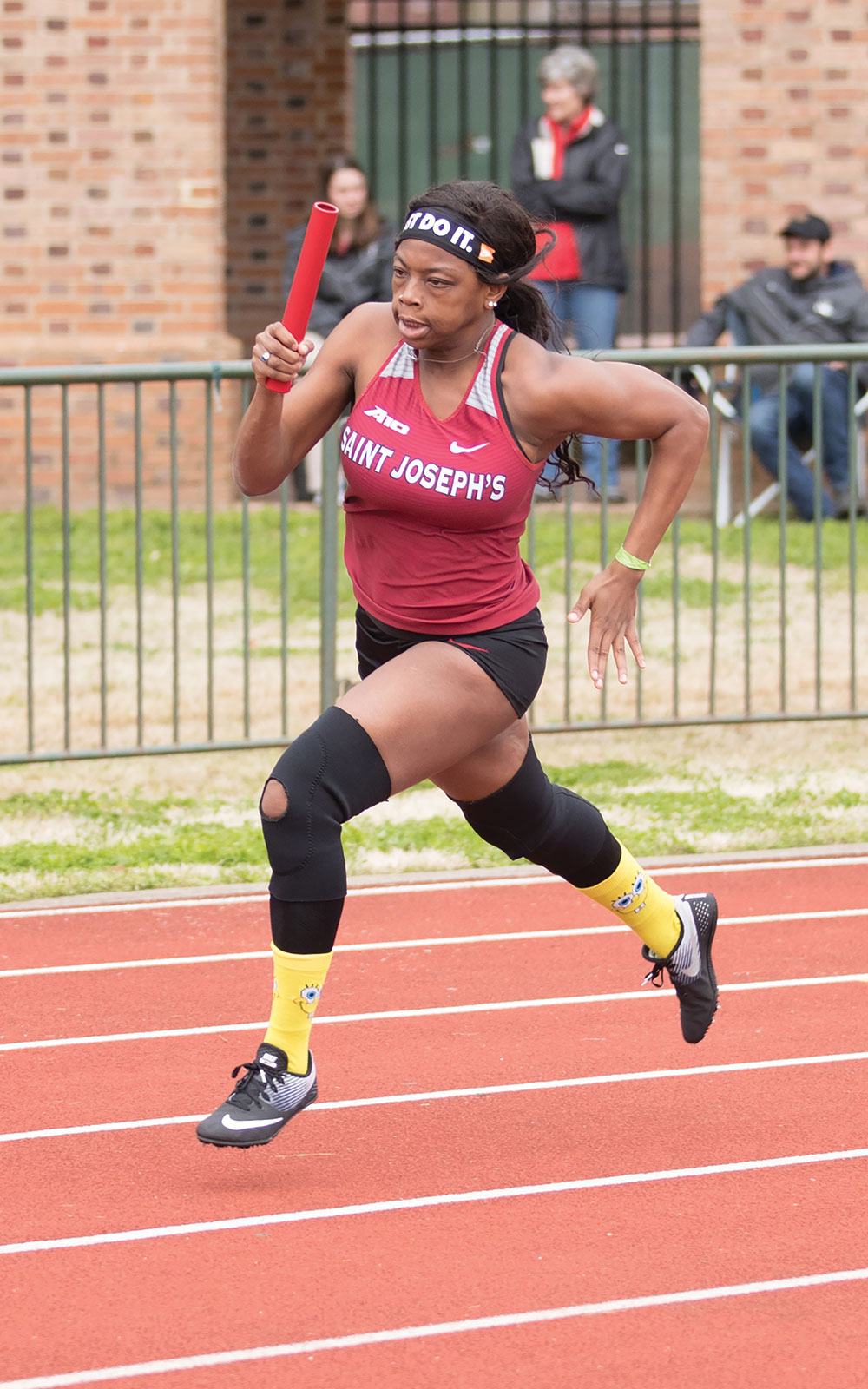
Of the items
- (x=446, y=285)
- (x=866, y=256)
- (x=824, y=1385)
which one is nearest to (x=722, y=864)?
(x=446, y=285)

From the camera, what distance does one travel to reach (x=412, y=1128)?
14.0ft

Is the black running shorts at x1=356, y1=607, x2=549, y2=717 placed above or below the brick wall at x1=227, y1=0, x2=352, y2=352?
below

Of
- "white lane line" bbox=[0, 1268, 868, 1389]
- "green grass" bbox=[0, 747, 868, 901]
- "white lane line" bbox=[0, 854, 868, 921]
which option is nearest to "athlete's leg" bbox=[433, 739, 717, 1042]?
"white lane line" bbox=[0, 1268, 868, 1389]

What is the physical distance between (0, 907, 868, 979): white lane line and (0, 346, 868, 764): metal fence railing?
129 centimetres

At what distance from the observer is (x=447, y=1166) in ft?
13.2

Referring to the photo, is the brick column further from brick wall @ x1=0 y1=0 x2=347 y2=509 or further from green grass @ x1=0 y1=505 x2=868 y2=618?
green grass @ x1=0 y1=505 x2=868 y2=618

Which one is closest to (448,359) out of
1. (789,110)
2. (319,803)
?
(319,803)

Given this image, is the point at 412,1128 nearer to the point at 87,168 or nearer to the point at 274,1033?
the point at 274,1033

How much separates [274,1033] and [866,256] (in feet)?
31.0

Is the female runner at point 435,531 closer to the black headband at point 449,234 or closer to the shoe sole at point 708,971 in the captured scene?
the black headband at point 449,234

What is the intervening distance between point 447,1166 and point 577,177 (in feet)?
28.9

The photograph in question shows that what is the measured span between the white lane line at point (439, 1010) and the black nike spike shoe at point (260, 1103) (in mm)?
927

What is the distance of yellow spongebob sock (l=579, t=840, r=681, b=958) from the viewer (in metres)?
4.58

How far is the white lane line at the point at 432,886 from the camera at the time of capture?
6164 millimetres
